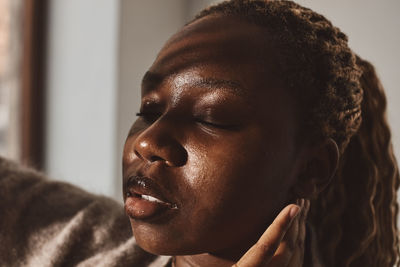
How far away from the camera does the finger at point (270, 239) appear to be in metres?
0.57

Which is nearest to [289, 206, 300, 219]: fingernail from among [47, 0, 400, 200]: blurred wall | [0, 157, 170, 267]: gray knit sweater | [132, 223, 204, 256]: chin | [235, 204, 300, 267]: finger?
[235, 204, 300, 267]: finger

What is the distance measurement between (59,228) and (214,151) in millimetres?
438

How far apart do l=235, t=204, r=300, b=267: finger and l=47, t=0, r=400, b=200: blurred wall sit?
764mm

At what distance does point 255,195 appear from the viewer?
59 centimetres

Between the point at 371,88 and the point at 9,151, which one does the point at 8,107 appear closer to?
the point at 9,151

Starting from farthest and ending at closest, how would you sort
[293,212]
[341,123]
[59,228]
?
1. [59,228]
2. [341,123]
3. [293,212]

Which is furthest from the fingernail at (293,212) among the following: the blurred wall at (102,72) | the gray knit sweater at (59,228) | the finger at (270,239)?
the blurred wall at (102,72)

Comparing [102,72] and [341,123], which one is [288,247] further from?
[102,72]

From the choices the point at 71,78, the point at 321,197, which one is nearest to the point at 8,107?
the point at 71,78

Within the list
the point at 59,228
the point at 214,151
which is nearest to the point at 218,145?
the point at 214,151

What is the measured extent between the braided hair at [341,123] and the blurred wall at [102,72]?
0.64 metres

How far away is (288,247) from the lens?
2.12 ft

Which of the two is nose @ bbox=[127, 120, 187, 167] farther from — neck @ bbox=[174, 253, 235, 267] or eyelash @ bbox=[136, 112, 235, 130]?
neck @ bbox=[174, 253, 235, 267]

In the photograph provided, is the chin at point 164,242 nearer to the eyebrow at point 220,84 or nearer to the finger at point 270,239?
the finger at point 270,239
